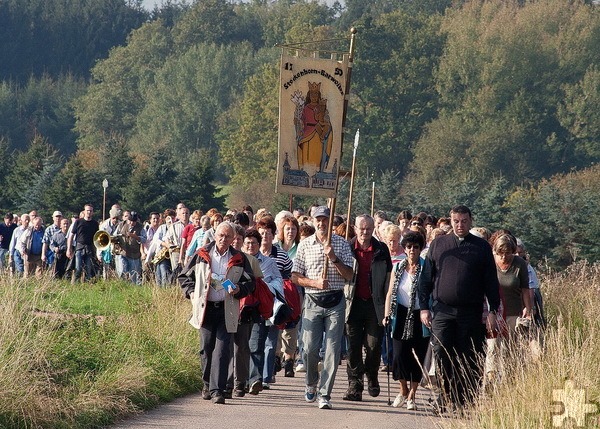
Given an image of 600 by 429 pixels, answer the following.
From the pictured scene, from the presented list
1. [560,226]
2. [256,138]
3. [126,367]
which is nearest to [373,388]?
[126,367]

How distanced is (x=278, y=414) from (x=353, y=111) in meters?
78.1

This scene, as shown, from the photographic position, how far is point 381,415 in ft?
43.5

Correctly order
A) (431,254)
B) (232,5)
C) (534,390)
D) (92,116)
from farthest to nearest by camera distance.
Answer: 1. (232,5)
2. (92,116)
3. (431,254)
4. (534,390)

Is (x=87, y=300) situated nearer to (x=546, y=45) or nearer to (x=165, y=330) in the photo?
(x=165, y=330)

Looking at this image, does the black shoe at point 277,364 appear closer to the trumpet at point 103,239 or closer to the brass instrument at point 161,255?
the brass instrument at point 161,255

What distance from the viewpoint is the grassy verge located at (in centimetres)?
1146

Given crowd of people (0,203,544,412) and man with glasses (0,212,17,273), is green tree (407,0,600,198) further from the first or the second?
crowd of people (0,203,544,412)

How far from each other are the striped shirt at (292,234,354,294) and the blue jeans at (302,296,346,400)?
18 centimetres

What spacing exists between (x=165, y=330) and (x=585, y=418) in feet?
22.9

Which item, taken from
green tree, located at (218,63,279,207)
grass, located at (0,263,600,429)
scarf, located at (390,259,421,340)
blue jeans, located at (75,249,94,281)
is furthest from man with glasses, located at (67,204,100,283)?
green tree, located at (218,63,279,207)

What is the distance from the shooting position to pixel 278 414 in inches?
510

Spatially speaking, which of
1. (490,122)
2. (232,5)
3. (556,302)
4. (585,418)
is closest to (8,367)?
(585,418)

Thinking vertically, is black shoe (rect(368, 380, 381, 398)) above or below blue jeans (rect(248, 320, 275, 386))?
below

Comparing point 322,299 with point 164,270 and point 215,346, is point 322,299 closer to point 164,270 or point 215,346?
point 215,346
